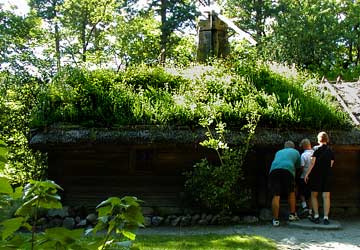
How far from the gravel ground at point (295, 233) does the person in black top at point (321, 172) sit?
61cm

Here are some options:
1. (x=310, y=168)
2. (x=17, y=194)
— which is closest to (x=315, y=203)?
(x=310, y=168)

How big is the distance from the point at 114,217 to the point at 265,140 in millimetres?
9691

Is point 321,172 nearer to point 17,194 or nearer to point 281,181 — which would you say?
point 281,181

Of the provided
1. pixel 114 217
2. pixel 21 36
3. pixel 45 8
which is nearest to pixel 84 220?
pixel 114 217

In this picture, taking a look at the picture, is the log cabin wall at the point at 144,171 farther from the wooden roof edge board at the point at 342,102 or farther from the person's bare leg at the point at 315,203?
the person's bare leg at the point at 315,203

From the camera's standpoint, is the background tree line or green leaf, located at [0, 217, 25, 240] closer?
green leaf, located at [0, 217, 25, 240]

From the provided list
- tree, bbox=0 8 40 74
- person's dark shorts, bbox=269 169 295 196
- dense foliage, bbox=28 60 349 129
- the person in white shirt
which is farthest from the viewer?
tree, bbox=0 8 40 74

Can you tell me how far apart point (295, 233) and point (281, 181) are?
55.6 inches

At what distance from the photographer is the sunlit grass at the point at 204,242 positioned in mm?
7969

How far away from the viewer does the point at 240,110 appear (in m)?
11.3

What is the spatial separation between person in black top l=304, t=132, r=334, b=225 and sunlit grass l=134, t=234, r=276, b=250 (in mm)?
2059

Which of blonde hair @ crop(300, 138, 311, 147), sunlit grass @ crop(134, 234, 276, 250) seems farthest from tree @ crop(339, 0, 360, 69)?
sunlit grass @ crop(134, 234, 276, 250)

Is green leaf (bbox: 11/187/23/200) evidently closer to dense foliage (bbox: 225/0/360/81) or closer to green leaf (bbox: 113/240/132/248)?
green leaf (bbox: 113/240/132/248)

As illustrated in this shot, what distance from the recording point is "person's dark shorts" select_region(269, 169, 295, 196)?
33.6 ft
